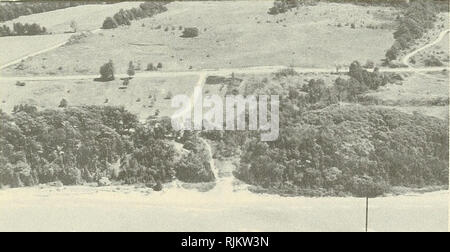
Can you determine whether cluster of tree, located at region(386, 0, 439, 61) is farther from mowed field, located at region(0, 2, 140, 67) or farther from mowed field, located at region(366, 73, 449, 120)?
mowed field, located at region(0, 2, 140, 67)

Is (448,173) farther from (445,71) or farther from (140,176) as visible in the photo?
(140,176)

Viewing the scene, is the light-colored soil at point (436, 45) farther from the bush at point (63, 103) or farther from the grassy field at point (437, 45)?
the bush at point (63, 103)

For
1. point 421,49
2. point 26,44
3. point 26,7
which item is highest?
point 26,7

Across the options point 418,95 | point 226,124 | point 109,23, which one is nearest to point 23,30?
point 109,23

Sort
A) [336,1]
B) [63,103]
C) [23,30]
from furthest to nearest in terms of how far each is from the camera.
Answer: [336,1]
[23,30]
[63,103]

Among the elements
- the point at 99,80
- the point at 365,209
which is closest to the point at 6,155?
the point at 99,80

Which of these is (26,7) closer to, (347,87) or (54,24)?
(54,24)
